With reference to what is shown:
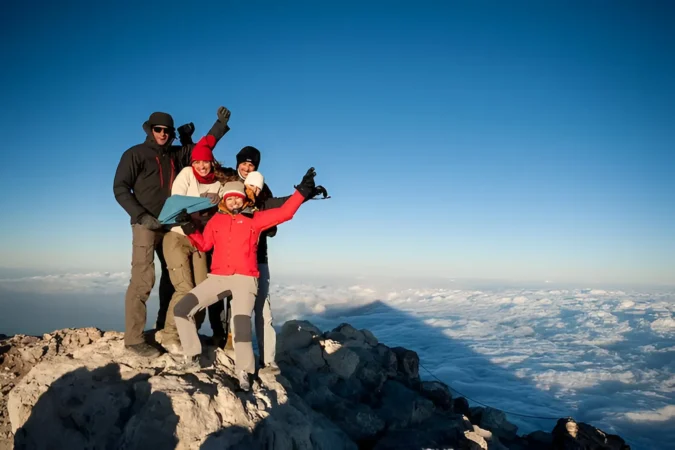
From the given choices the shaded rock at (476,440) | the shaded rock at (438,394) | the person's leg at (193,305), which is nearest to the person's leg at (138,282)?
the person's leg at (193,305)

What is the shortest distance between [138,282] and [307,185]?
2.76 metres

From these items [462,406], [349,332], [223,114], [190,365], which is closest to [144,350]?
[190,365]

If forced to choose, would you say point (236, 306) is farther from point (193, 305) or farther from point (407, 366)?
point (407, 366)

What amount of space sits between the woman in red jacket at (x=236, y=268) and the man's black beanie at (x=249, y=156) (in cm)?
74

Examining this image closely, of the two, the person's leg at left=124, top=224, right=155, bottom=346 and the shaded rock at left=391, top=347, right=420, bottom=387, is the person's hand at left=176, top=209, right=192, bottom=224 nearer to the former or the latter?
the person's leg at left=124, top=224, right=155, bottom=346

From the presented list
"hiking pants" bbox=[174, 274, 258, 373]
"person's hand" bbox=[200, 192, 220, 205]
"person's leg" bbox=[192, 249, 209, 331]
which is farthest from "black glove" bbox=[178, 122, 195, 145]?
"hiking pants" bbox=[174, 274, 258, 373]

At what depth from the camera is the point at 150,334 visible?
20.7ft

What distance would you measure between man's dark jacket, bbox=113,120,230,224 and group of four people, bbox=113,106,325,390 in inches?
0.5

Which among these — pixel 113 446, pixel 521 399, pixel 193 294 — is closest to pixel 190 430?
pixel 113 446

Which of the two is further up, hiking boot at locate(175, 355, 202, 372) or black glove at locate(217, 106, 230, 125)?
black glove at locate(217, 106, 230, 125)

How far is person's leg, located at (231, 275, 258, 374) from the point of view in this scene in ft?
15.9

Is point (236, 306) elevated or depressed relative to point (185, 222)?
depressed

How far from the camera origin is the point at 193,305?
474cm

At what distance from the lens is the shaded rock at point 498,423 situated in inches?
496
